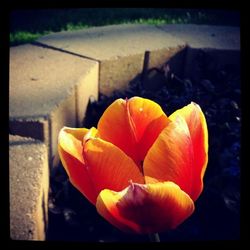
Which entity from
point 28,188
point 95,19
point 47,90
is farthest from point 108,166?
point 95,19

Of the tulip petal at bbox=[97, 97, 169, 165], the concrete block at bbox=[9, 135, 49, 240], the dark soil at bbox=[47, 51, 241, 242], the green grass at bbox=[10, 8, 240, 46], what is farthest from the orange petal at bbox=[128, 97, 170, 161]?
the green grass at bbox=[10, 8, 240, 46]

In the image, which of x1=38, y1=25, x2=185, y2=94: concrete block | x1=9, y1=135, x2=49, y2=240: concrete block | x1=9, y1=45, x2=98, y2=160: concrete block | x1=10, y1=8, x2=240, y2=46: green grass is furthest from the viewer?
x1=10, y1=8, x2=240, y2=46: green grass

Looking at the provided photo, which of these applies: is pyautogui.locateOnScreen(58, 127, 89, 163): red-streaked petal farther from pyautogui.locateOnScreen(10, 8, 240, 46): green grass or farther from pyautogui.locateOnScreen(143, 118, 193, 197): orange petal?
pyautogui.locateOnScreen(10, 8, 240, 46): green grass

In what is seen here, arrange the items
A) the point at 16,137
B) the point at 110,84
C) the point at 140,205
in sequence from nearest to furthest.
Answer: the point at 140,205 < the point at 16,137 < the point at 110,84

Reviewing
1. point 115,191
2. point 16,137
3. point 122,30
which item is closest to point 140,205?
point 115,191

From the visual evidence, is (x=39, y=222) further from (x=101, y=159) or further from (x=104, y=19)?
(x=104, y=19)

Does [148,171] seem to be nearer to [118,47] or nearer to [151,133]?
[151,133]

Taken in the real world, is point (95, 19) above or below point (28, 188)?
above
